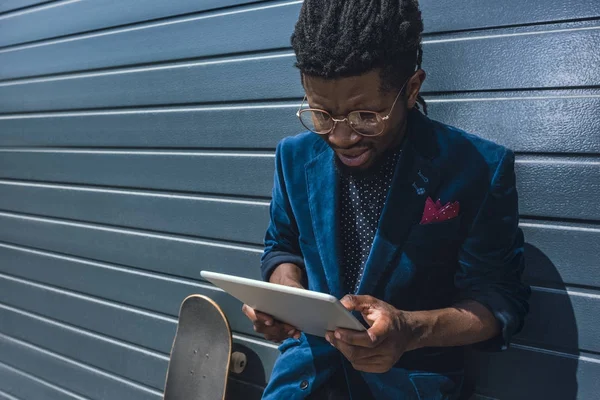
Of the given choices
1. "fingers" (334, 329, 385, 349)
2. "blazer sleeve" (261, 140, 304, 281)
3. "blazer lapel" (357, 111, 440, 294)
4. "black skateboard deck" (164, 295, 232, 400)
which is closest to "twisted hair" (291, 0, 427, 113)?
"blazer lapel" (357, 111, 440, 294)

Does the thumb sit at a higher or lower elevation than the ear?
lower

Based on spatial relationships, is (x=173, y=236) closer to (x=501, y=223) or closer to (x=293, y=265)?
(x=293, y=265)

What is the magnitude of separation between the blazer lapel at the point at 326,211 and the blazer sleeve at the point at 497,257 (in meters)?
0.41

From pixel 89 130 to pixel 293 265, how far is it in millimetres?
2161

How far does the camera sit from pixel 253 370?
2.96m

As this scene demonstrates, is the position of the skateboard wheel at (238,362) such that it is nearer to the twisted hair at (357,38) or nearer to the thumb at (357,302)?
the thumb at (357,302)

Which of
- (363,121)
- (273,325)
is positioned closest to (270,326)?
(273,325)

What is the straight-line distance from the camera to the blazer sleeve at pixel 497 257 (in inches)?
70.6

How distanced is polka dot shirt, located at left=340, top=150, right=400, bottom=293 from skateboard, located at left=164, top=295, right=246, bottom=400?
1140 mm

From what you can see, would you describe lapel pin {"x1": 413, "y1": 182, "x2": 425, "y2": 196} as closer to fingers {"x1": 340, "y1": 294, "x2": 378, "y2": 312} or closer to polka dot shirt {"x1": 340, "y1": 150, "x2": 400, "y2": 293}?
polka dot shirt {"x1": 340, "y1": 150, "x2": 400, "y2": 293}

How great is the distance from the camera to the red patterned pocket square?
184cm

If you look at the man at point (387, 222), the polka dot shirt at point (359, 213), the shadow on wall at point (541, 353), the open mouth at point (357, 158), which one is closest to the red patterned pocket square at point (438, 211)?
the man at point (387, 222)

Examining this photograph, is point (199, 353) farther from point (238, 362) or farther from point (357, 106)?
point (357, 106)

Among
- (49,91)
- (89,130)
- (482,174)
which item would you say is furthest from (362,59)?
(49,91)
